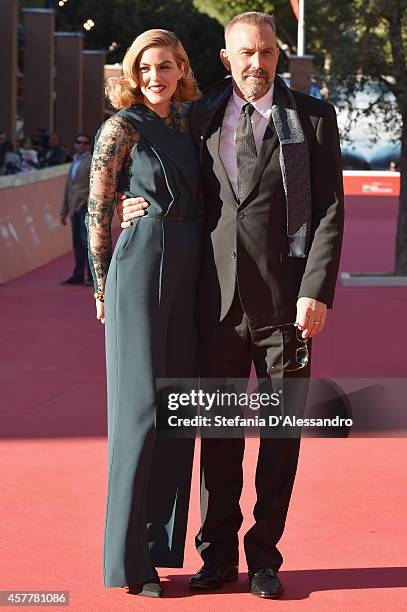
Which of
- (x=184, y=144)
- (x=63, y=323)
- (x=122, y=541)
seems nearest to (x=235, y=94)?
(x=184, y=144)

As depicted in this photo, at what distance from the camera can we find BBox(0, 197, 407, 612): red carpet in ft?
17.7

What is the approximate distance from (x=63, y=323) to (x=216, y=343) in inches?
366

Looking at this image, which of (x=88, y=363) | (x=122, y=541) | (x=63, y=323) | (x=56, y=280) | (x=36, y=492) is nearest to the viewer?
(x=122, y=541)

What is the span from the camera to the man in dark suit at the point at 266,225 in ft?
16.6

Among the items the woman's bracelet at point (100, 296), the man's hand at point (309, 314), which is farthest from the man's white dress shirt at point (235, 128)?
the woman's bracelet at point (100, 296)

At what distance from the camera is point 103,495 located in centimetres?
702

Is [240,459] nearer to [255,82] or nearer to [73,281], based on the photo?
[255,82]

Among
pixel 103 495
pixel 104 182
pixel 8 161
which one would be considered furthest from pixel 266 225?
pixel 8 161

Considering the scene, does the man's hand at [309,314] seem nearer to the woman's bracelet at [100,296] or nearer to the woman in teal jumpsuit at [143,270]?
the woman in teal jumpsuit at [143,270]

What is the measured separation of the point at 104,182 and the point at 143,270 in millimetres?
343

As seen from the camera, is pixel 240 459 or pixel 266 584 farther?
pixel 240 459

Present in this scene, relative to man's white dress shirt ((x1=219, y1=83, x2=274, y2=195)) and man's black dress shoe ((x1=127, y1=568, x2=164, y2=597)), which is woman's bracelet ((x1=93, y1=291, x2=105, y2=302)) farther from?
man's black dress shoe ((x1=127, y1=568, x2=164, y2=597))

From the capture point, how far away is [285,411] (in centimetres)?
521

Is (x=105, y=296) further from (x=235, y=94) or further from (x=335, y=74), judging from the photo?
(x=335, y=74)
